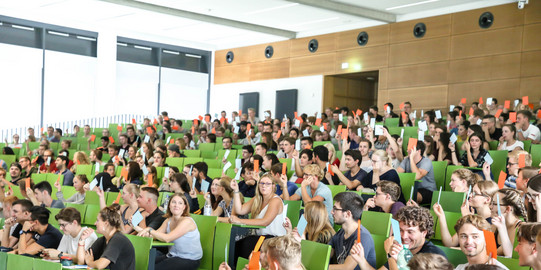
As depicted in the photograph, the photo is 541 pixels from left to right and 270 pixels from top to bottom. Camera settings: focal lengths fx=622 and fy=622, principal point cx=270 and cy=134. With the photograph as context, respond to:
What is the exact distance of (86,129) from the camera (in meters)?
13.4

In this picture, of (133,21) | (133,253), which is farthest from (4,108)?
(133,253)

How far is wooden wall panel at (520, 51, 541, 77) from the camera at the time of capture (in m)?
11.7

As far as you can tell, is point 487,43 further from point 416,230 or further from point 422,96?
point 416,230

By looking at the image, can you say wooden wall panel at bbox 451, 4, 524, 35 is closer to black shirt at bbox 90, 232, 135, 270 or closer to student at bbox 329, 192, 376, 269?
student at bbox 329, 192, 376, 269

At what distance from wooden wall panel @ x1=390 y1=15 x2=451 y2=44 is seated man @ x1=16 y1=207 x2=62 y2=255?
10.2m

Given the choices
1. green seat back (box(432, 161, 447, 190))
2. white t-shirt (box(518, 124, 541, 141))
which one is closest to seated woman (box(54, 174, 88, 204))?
green seat back (box(432, 161, 447, 190))

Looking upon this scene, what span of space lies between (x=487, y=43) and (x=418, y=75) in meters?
1.70

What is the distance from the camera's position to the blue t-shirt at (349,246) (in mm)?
3785

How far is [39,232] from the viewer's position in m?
5.07

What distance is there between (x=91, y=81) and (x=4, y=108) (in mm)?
2352

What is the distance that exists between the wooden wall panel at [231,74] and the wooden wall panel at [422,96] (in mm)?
5080

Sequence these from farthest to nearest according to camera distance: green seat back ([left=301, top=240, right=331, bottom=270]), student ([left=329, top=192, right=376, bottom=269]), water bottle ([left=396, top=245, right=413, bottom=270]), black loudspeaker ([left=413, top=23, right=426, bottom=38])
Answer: black loudspeaker ([left=413, top=23, right=426, bottom=38])
student ([left=329, top=192, right=376, bottom=269])
green seat back ([left=301, top=240, right=331, bottom=270])
water bottle ([left=396, top=245, right=413, bottom=270])

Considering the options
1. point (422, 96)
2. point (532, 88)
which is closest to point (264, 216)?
point (532, 88)

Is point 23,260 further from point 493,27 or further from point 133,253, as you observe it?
point 493,27
